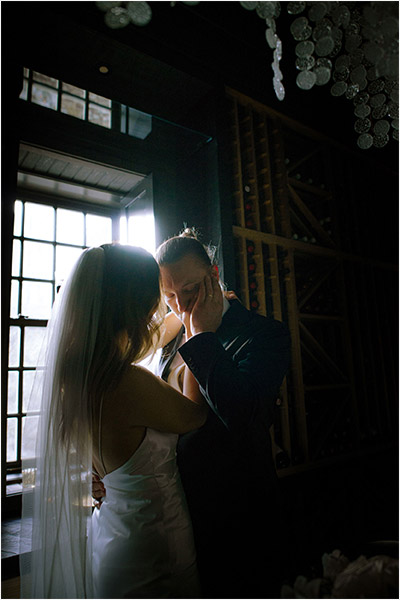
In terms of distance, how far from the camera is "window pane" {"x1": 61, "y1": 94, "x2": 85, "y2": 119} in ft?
10.6

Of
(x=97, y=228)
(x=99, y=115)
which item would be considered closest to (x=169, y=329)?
(x=97, y=228)

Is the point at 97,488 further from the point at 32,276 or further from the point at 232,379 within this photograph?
the point at 32,276

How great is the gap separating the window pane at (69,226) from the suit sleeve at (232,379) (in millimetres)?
2484

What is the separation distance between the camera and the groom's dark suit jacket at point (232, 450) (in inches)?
51.4

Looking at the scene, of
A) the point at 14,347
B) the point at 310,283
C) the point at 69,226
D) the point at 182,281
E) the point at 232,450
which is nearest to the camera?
the point at 232,450

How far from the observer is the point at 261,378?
144cm

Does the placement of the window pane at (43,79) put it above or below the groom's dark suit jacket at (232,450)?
above

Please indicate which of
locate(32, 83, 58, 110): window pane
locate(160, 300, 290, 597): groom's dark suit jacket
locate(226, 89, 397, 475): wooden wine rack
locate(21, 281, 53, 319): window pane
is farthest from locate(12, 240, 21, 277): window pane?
locate(160, 300, 290, 597): groom's dark suit jacket

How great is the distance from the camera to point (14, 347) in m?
3.09

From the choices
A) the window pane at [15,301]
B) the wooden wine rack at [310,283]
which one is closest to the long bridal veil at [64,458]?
the wooden wine rack at [310,283]

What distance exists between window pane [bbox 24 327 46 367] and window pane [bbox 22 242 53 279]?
0.46m

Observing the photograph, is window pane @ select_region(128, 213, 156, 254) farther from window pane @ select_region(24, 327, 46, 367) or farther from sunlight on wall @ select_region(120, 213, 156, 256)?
window pane @ select_region(24, 327, 46, 367)

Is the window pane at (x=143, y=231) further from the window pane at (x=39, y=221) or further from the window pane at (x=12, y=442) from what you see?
the window pane at (x=12, y=442)

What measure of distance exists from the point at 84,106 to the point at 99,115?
0.45 ft
